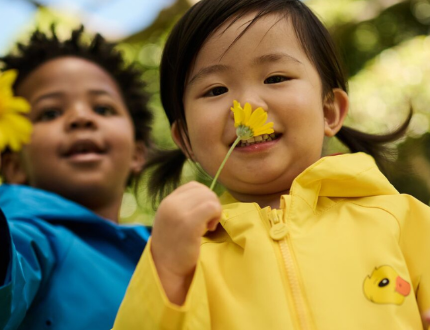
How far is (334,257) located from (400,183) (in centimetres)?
133

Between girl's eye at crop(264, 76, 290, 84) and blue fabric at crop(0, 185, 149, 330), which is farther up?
girl's eye at crop(264, 76, 290, 84)

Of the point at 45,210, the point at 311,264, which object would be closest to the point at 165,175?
the point at 45,210

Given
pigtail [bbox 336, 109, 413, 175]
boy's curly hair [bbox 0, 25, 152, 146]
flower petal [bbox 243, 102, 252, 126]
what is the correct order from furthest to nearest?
boy's curly hair [bbox 0, 25, 152, 146] < pigtail [bbox 336, 109, 413, 175] < flower petal [bbox 243, 102, 252, 126]

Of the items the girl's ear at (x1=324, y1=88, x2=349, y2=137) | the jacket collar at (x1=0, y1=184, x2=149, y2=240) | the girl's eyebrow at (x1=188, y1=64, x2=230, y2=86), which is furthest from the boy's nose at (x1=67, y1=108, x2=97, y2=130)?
the girl's ear at (x1=324, y1=88, x2=349, y2=137)

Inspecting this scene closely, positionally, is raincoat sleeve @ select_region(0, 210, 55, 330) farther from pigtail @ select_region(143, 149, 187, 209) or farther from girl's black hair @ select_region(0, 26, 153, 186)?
girl's black hair @ select_region(0, 26, 153, 186)

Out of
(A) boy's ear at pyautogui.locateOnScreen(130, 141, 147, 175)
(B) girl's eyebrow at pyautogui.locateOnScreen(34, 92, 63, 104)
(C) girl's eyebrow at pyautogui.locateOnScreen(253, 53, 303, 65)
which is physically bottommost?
(A) boy's ear at pyautogui.locateOnScreen(130, 141, 147, 175)

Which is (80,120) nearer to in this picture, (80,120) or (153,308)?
(80,120)

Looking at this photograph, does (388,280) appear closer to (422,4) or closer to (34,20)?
(422,4)

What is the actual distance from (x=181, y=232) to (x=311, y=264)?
287 millimetres

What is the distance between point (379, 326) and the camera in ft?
3.90

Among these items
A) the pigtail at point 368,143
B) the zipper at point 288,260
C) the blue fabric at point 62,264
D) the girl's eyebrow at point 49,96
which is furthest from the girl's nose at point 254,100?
the girl's eyebrow at point 49,96

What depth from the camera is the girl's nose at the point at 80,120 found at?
7.45 feet

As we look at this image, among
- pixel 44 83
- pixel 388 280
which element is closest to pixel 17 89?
pixel 44 83

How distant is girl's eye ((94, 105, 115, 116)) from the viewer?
2.43m
